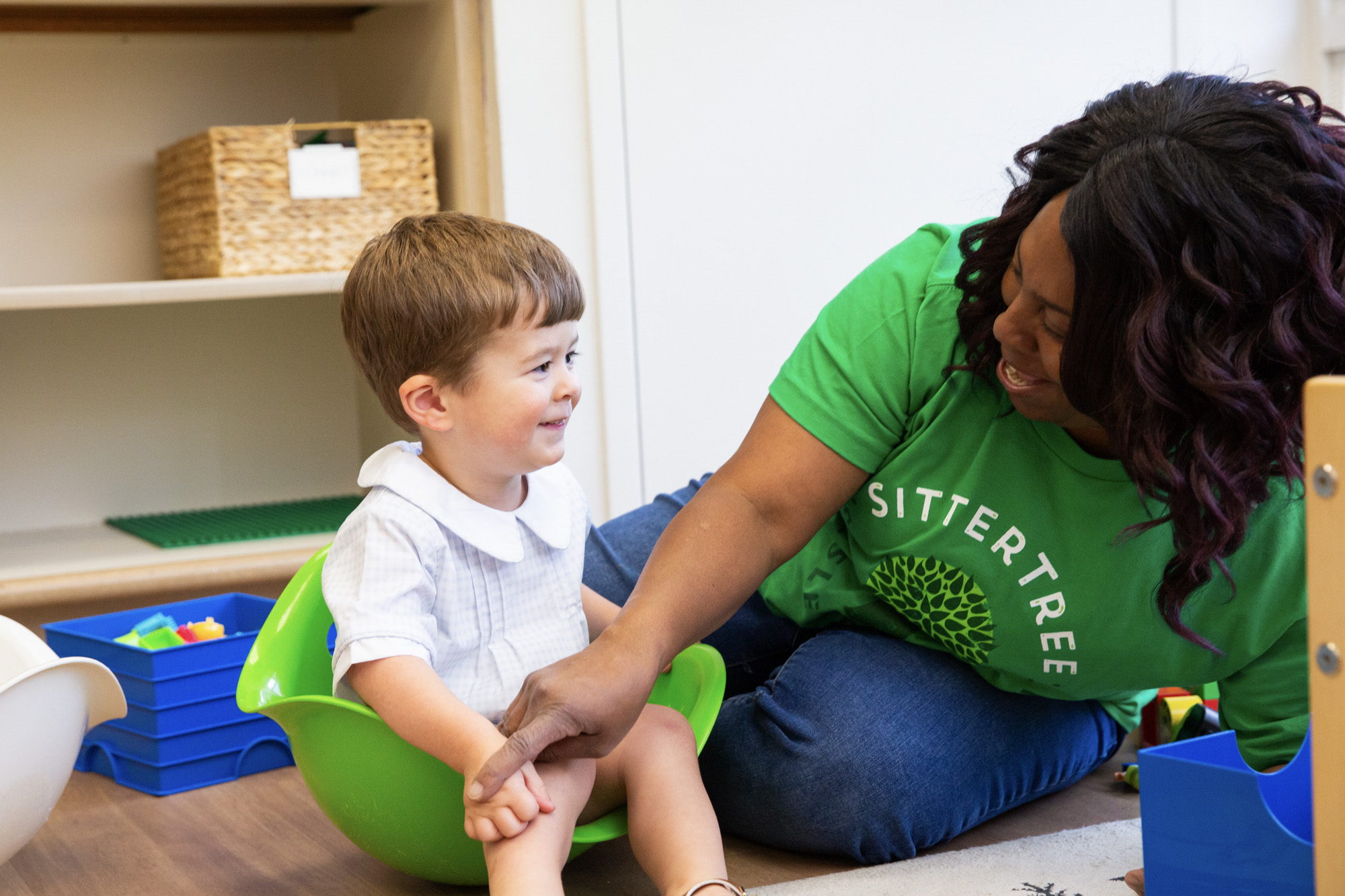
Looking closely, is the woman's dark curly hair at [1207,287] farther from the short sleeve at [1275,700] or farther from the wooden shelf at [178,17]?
the wooden shelf at [178,17]

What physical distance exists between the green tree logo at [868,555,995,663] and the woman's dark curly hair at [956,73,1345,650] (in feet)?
0.74

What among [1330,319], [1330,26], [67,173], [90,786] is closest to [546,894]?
[1330,319]

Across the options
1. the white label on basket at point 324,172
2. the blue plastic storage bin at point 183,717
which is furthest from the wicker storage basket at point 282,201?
the blue plastic storage bin at point 183,717

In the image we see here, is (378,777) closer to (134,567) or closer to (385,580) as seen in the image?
(385,580)

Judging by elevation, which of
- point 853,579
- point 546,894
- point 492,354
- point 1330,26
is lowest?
point 546,894

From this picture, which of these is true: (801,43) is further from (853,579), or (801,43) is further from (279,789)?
(279,789)

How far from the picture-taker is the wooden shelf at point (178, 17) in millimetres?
1751

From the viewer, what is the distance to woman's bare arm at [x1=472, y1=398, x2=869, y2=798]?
823mm

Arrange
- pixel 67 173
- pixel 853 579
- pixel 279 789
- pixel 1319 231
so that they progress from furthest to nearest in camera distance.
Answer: pixel 67 173 → pixel 279 789 → pixel 853 579 → pixel 1319 231

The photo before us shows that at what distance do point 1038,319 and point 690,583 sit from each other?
299 millimetres

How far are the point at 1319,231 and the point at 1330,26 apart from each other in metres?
1.37

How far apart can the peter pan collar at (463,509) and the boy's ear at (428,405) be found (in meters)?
0.03

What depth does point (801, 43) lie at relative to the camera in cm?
167

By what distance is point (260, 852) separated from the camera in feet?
3.67
